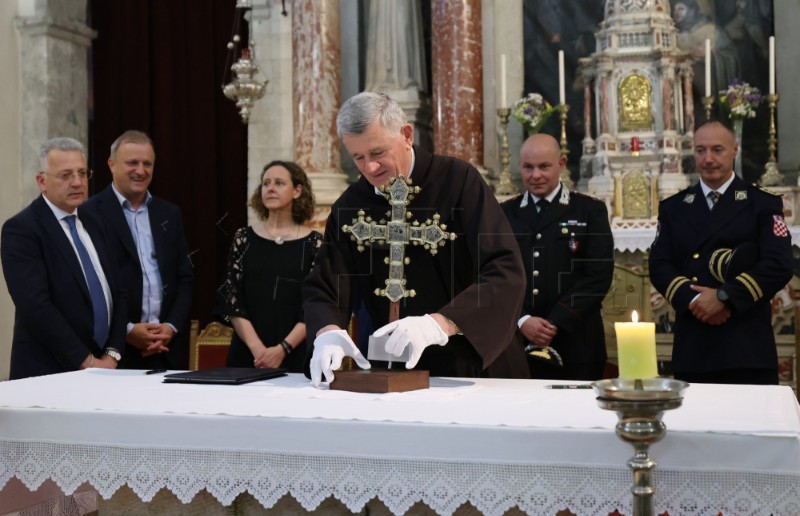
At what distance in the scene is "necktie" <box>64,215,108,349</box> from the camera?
187 inches

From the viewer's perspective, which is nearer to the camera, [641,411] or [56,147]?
[641,411]

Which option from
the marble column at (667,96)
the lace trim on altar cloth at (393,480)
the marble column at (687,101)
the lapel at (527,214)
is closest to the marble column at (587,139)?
the marble column at (667,96)

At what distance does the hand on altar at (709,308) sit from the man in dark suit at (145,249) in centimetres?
246

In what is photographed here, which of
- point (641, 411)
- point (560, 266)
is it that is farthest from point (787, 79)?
point (641, 411)

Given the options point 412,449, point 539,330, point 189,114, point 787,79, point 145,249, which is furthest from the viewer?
point 189,114

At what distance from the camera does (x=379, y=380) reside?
→ 2973 millimetres

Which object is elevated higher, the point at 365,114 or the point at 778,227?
the point at 365,114

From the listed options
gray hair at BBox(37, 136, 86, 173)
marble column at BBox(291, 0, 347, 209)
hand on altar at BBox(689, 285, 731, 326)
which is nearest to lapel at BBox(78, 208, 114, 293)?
gray hair at BBox(37, 136, 86, 173)

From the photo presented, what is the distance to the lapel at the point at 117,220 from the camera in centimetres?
525

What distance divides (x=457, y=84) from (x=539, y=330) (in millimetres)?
3474

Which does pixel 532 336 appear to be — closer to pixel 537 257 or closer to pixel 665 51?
pixel 537 257

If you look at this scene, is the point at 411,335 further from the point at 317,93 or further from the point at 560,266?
the point at 317,93

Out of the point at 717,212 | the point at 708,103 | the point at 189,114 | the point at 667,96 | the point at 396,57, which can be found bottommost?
the point at 717,212

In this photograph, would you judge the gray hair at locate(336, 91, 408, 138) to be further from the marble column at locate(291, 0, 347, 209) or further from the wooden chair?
the marble column at locate(291, 0, 347, 209)
